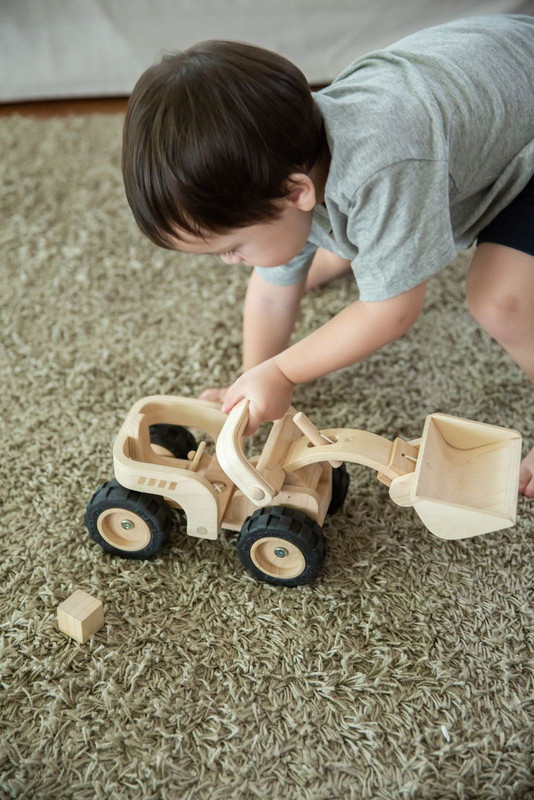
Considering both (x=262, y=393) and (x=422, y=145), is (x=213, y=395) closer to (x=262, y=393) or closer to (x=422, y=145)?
(x=262, y=393)

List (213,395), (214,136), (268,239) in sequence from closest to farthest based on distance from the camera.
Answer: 1. (214,136)
2. (268,239)
3. (213,395)

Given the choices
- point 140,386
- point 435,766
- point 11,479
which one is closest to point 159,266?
point 140,386

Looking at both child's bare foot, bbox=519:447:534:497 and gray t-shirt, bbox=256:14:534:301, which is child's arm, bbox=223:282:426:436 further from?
child's bare foot, bbox=519:447:534:497

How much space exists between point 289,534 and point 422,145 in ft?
1.38

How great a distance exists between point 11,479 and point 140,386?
24cm

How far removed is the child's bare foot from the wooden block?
541 millimetres

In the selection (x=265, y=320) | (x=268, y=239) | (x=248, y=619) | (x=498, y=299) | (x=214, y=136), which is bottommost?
(x=248, y=619)

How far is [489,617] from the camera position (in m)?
0.82

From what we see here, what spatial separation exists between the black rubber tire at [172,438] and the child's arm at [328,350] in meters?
0.12

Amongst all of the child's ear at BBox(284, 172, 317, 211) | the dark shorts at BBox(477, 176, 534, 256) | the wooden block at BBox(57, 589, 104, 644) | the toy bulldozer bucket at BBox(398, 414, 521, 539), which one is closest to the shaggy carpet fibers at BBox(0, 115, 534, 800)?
the wooden block at BBox(57, 589, 104, 644)

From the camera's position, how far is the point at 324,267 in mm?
1267

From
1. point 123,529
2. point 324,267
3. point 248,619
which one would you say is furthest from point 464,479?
point 324,267

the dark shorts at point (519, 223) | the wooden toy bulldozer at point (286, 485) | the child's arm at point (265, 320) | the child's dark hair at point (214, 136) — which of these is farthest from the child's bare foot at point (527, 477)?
the child's dark hair at point (214, 136)

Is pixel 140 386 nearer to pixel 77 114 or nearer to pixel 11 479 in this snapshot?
pixel 11 479
